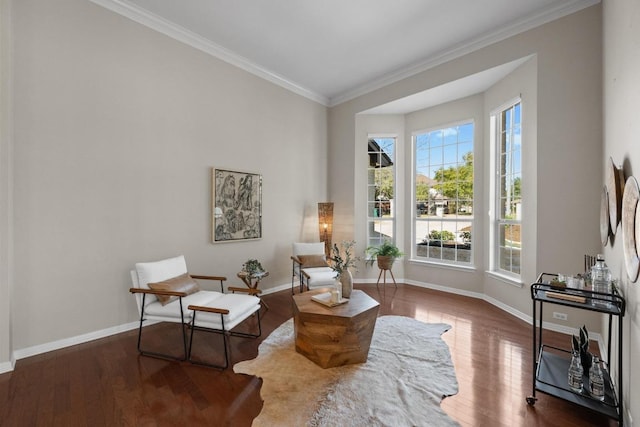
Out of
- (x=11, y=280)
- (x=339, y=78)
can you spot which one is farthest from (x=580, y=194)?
(x=11, y=280)

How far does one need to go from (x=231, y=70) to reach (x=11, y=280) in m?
3.59

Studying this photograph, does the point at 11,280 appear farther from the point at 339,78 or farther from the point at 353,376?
the point at 339,78

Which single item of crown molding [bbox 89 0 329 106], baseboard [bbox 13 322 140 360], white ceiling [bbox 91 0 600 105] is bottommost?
baseboard [bbox 13 322 140 360]

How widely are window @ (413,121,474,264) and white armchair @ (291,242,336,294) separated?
79.3 inches

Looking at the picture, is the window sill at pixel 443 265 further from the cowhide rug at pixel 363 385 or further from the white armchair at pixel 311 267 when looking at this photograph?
the cowhide rug at pixel 363 385

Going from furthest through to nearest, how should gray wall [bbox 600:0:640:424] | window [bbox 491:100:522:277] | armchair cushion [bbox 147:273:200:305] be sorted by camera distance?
1. window [bbox 491:100:522:277]
2. armchair cushion [bbox 147:273:200:305]
3. gray wall [bbox 600:0:640:424]

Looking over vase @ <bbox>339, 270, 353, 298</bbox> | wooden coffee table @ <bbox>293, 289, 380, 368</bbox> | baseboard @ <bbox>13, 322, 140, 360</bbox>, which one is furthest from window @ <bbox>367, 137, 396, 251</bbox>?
baseboard @ <bbox>13, 322, 140, 360</bbox>

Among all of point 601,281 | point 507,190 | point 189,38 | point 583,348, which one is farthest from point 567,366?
point 189,38

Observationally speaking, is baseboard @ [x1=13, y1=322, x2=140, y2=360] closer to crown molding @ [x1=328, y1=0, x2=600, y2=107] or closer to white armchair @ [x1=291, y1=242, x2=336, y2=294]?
white armchair @ [x1=291, y1=242, x2=336, y2=294]

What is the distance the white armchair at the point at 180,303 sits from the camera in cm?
261

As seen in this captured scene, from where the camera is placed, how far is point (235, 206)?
4.30 metres

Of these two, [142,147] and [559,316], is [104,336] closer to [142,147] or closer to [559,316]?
[142,147]

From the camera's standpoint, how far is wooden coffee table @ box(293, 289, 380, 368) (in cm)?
245

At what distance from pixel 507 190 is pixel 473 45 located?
84.1 inches
